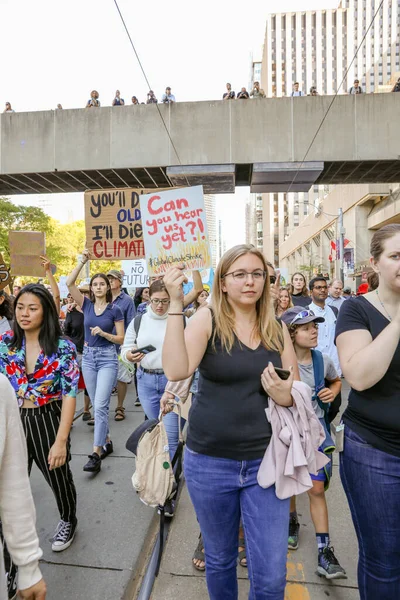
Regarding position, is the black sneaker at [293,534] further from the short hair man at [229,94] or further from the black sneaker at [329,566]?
the short hair man at [229,94]

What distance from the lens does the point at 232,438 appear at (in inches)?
75.8

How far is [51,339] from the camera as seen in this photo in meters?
2.78

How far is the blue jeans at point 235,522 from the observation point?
186cm

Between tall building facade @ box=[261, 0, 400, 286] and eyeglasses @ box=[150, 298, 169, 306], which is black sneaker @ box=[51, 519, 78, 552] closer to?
eyeglasses @ box=[150, 298, 169, 306]

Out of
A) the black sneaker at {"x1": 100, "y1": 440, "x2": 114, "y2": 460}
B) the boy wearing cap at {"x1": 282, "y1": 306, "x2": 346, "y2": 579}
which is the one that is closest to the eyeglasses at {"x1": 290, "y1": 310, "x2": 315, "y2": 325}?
the boy wearing cap at {"x1": 282, "y1": 306, "x2": 346, "y2": 579}

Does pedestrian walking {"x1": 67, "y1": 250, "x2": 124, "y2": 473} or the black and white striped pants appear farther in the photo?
pedestrian walking {"x1": 67, "y1": 250, "x2": 124, "y2": 473}

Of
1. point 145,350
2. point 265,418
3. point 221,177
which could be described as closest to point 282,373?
point 265,418

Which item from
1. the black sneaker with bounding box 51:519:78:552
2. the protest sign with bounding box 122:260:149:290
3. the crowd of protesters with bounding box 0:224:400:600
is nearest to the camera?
the crowd of protesters with bounding box 0:224:400:600

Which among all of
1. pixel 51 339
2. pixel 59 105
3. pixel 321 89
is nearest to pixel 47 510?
pixel 51 339

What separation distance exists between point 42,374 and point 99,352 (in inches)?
77.2

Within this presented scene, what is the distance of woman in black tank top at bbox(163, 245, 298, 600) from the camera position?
189 centimetres

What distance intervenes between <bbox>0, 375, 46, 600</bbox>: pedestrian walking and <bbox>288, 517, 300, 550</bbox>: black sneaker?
2.09 meters

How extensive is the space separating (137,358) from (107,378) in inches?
38.8

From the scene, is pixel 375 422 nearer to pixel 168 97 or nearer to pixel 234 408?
pixel 234 408
